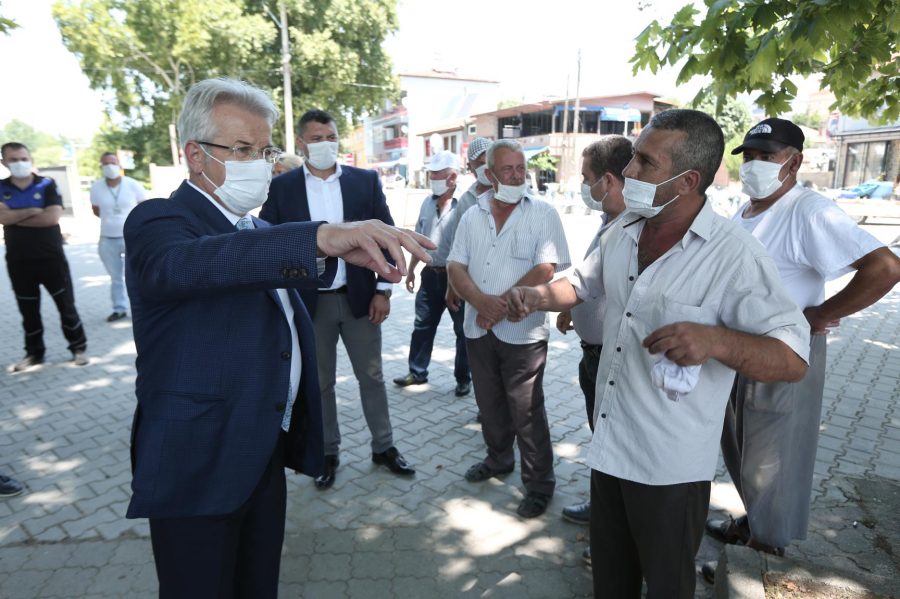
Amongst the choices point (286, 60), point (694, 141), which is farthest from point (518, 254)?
point (286, 60)

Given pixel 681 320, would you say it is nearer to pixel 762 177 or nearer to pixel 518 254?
pixel 762 177

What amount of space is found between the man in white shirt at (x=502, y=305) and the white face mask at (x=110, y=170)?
6529mm

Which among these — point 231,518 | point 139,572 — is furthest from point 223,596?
point 139,572

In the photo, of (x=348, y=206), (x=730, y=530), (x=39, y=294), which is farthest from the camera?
(x=39, y=294)

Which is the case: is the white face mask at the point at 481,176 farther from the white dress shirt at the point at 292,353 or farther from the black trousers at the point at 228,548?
the black trousers at the point at 228,548

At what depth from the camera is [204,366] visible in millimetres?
1638

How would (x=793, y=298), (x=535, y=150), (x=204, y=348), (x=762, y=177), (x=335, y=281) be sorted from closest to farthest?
(x=204, y=348) < (x=793, y=298) < (x=762, y=177) < (x=335, y=281) < (x=535, y=150)

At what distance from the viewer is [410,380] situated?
571 cm

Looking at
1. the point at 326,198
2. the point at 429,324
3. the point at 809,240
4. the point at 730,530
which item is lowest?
the point at 730,530

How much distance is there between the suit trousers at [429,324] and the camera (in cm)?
546

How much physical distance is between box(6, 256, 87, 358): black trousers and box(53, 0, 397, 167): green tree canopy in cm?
1950

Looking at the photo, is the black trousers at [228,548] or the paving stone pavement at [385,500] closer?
the black trousers at [228,548]

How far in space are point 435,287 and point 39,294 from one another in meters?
4.16

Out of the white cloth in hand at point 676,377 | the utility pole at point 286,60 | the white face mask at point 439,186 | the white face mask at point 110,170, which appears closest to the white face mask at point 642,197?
the white cloth in hand at point 676,377
